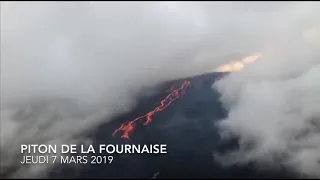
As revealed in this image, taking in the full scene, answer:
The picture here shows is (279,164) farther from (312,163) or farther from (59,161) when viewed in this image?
(59,161)

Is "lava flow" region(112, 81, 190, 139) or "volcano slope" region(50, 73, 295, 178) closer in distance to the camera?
Answer: "volcano slope" region(50, 73, 295, 178)

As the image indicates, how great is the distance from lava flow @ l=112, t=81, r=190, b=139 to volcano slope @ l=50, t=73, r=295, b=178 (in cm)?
22

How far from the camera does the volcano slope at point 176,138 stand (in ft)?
61.2

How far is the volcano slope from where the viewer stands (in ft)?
61.2

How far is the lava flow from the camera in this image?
2002 centimetres

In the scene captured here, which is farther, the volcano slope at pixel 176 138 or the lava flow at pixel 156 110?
the lava flow at pixel 156 110

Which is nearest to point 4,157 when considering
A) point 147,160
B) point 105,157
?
point 105,157

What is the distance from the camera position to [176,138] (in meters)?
20.1

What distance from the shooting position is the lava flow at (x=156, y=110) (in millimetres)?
20016

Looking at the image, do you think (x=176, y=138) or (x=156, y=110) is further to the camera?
(x=156, y=110)

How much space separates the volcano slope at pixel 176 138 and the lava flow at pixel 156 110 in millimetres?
217

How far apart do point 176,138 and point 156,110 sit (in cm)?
377

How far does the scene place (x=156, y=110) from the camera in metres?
23.4

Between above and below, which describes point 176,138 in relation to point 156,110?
below
